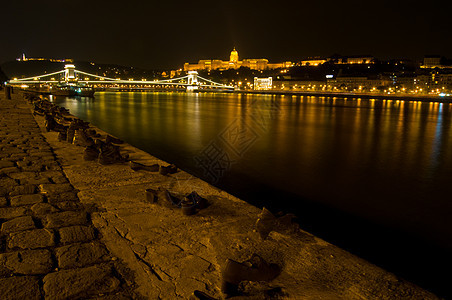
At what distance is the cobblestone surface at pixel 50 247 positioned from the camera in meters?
1.72

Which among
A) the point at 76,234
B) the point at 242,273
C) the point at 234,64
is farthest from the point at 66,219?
the point at 234,64

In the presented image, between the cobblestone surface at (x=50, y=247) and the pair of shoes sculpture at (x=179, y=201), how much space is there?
557 millimetres

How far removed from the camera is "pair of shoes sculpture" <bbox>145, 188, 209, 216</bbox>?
2.76 meters

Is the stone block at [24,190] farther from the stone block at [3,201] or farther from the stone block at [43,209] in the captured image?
the stone block at [43,209]

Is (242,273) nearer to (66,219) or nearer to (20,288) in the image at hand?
(20,288)

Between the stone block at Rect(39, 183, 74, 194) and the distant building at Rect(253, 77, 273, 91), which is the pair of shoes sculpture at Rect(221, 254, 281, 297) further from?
the distant building at Rect(253, 77, 273, 91)

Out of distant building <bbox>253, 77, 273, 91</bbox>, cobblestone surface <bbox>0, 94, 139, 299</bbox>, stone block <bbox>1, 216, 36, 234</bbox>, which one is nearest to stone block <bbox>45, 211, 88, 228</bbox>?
cobblestone surface <bbox>0, 94, 139, 299</bbox>

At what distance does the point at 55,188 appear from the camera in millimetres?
3273

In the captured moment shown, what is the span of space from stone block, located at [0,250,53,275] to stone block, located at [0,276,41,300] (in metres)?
0.06

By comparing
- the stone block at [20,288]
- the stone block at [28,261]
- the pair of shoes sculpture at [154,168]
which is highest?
the pair of shoes sculpture at [154,168]

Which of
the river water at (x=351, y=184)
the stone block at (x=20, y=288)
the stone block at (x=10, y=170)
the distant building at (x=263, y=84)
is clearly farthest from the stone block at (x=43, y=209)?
the distant building at (x=263, y=84)

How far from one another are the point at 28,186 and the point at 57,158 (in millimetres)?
1454

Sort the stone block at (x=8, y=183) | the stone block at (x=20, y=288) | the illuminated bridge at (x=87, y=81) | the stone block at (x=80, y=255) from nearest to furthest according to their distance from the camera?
the stone block at (x=20, y=288) < the stone block at (x=80, y=255) < the stone block at (x=8, y=183) < the illuminated bridge at (x=87, y=81)

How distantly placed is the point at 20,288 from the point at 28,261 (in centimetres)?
25
